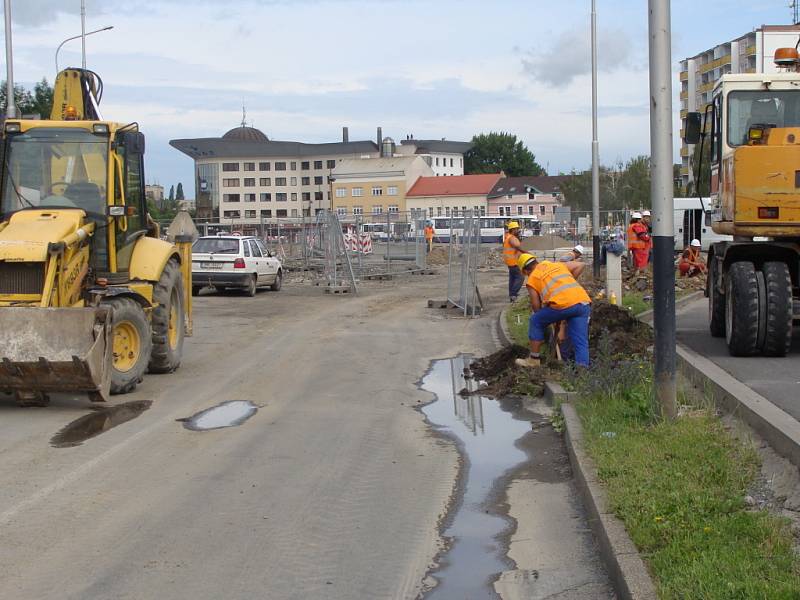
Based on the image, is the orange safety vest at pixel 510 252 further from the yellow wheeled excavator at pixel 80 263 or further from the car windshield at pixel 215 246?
the yellow wheeled excavator at pixel 80 263

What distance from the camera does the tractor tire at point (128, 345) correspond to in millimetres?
11500

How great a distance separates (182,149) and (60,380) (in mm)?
121650

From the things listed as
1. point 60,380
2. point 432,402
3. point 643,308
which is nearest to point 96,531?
point 60,380

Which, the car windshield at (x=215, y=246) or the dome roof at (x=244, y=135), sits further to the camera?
the dome roof at (x=244, y=135)

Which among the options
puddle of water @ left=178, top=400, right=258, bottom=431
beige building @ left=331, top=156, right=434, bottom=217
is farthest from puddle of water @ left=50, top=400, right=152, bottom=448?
beige building @ left=331, top=156, right=434, bottom=217

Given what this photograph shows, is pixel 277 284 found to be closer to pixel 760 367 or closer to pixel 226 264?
pixel 226 264

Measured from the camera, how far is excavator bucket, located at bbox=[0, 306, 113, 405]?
10.2 metres

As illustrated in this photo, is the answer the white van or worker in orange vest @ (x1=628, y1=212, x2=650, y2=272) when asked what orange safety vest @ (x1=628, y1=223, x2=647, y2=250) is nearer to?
worker in orange vest @ (x1=628, y1=212, x2=650, y2=272)

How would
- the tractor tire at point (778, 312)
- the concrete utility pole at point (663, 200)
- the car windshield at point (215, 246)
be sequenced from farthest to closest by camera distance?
the car windshield at point (215, 246)
the tractor tire at point (778, 312)
the concrete utility pole at point (663, 200)

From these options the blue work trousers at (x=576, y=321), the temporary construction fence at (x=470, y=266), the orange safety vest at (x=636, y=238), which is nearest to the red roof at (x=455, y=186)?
the orange safety vest at (x=636, y=238)

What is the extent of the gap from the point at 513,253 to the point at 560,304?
11.0 metres

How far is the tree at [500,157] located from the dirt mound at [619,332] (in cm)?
12547

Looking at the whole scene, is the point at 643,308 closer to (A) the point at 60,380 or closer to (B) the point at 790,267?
(B) the point at 790,267

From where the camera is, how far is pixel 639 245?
26.0 metres
